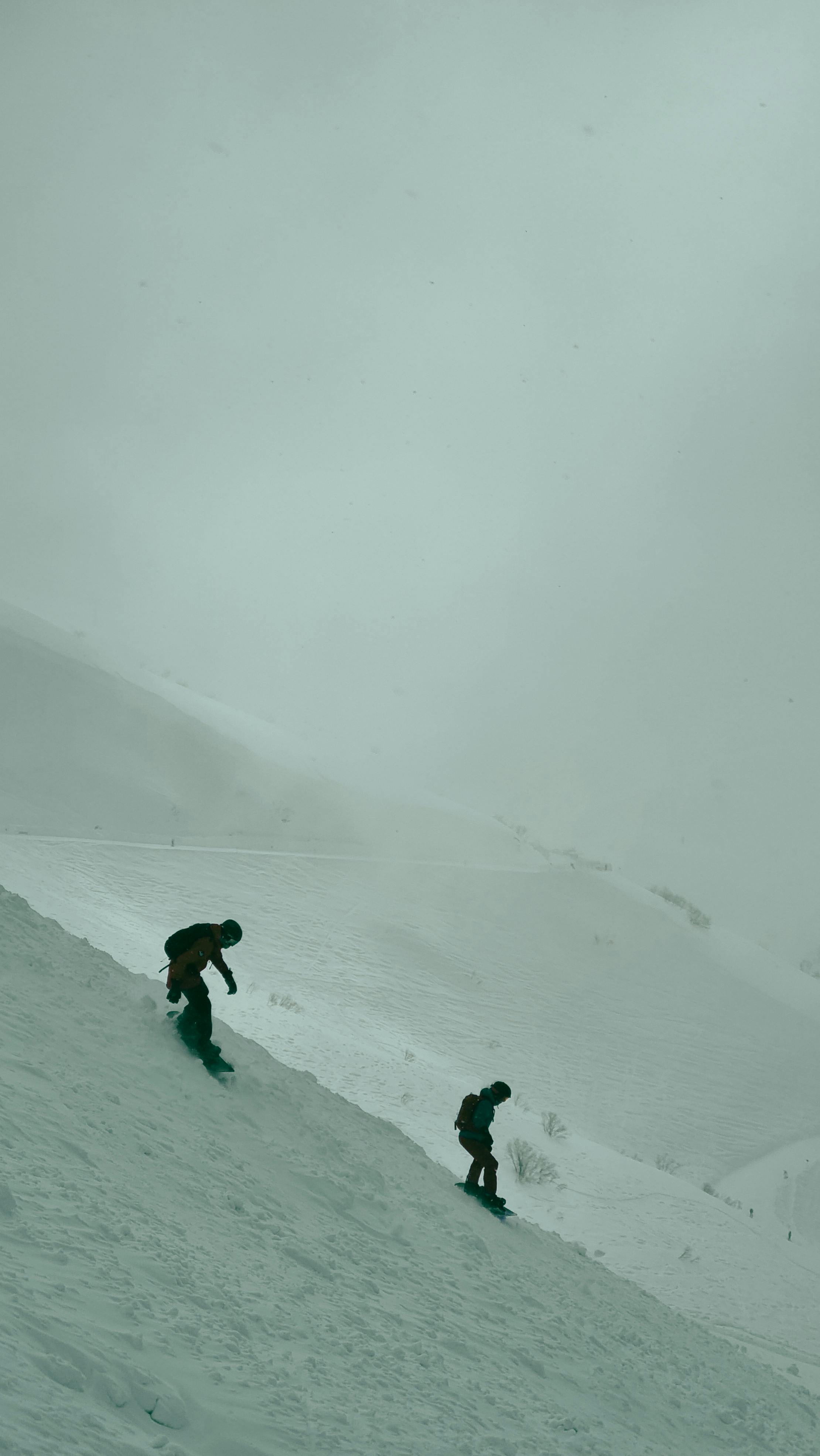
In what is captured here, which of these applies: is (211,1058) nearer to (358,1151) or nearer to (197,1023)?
(197,1023)

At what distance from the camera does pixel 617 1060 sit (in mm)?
24859

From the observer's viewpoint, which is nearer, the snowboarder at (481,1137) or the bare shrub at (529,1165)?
the snowboarder at (481,1137)

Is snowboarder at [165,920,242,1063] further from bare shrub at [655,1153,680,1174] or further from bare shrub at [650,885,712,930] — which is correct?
bare shrub at [650,885,712,930]

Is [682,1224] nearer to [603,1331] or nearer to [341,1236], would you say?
[603,1331]

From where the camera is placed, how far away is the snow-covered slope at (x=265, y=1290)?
354 cm

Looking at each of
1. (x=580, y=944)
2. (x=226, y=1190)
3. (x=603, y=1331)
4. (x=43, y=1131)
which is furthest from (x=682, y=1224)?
(x=580, y=944)

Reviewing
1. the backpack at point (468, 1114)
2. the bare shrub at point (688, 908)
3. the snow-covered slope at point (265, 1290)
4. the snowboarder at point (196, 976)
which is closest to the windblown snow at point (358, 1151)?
the snow-covered slope at point (265, 1290)

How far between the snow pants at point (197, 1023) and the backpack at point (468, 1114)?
2474 millimetres

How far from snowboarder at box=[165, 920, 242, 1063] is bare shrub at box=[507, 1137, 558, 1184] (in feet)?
26.7

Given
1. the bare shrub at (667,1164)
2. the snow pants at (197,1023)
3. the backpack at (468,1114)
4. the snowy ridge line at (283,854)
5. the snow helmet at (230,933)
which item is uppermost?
the snowy ridge line at (283,854)

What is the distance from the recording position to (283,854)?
3147cm

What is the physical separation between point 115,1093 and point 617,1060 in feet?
68.7

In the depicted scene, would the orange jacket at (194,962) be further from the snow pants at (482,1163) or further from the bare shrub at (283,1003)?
the bare shrub at (283,1003)

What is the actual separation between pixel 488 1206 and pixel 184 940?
3.62 metres
